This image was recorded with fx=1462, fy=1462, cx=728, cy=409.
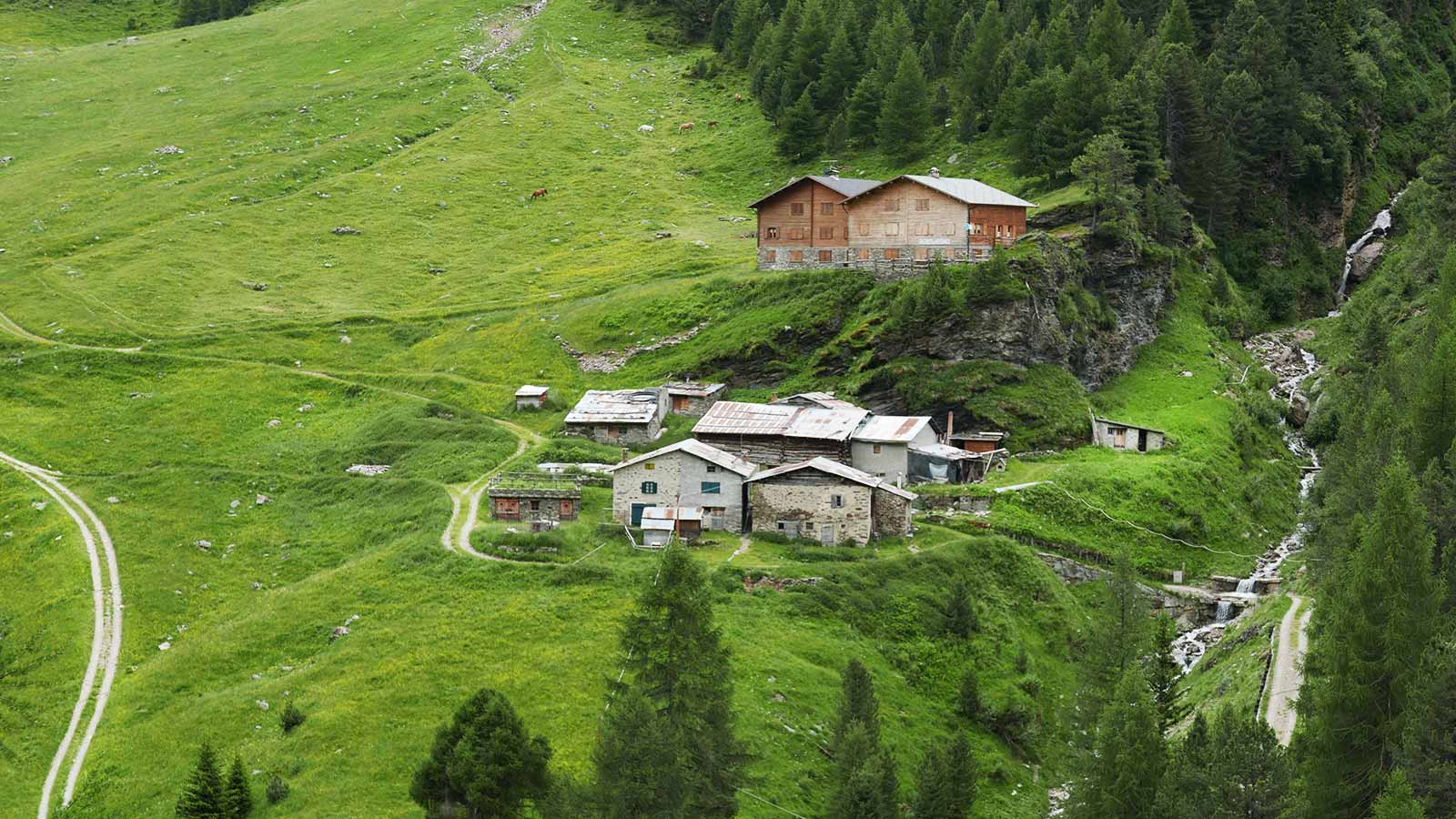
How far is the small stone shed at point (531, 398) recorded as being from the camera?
10512cm

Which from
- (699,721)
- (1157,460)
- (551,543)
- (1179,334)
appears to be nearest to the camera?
(699,721)

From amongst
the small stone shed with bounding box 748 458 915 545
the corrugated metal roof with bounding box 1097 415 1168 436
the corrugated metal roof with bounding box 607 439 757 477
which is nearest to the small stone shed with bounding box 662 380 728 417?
the corrugated metal roof with bounding box 607 439 757 477

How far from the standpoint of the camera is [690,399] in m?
103

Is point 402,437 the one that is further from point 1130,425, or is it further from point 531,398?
point 1130,425

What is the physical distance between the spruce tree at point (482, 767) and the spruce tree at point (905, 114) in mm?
101634

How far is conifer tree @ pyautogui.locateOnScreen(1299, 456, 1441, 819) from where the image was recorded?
171ft

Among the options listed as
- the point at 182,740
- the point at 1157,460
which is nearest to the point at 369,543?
the point at 182,740

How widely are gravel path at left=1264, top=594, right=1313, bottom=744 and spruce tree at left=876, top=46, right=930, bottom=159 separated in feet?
267

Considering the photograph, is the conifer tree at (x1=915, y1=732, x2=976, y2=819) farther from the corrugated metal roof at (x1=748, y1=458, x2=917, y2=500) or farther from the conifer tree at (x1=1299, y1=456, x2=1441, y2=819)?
the corrugated metal roof at (x1=748, y1=458, x2=917, y2=500)

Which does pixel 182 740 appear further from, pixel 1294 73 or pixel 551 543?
pixel 1294 73

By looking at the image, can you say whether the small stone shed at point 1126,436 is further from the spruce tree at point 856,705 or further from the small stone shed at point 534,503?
the spruce tree at point 856,705

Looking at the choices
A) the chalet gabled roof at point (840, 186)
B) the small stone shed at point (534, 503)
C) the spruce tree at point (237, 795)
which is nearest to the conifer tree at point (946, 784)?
the spruce tree at point (237, 795)

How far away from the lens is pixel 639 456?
86.6m

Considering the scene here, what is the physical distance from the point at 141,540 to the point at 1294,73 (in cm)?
11343
